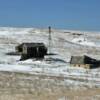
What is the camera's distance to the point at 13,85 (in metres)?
47.8

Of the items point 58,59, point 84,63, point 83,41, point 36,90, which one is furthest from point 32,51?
point 83,41

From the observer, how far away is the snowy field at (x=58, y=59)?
55331 mm

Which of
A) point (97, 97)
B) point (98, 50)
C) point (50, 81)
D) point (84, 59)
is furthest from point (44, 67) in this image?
point (98, 50)

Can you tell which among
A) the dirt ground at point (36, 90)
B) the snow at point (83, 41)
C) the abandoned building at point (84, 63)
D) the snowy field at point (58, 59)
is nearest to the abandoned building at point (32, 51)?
the snowy field at point (58, 59)

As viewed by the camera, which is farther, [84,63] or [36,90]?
[84,63]

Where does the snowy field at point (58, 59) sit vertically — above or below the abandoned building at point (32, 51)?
below

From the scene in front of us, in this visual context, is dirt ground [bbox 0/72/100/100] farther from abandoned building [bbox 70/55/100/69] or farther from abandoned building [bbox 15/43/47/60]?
abandoned building [bbox 15/43/47/60]

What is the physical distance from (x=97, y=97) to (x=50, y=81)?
47.6 feet

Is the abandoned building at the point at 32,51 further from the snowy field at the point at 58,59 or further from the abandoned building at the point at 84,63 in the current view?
the abandoned building at the point at 84,63

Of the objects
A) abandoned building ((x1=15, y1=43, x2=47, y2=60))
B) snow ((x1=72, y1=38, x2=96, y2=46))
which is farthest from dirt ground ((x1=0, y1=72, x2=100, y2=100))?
snow ((x1=72, y1=38, x2=96, y2=46))

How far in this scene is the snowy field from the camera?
55.3 meters

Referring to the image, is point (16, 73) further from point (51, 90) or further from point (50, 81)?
point (51, 90)

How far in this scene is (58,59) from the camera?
7731 cm

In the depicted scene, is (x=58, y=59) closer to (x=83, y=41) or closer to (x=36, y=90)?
(x=36, y=90)
